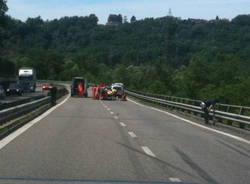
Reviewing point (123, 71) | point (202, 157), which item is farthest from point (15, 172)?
point (123, 71)

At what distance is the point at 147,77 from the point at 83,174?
141 metres

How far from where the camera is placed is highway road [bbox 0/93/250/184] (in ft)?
28.2

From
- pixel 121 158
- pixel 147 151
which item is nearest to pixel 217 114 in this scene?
pixel 147 151

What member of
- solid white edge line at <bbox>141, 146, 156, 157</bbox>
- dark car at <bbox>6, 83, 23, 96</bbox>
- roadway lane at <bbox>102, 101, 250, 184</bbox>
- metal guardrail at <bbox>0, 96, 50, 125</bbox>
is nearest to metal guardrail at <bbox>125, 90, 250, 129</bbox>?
roadway lane at <bbox>102, 101, 250, 184</bbox>

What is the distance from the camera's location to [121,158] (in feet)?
35.3

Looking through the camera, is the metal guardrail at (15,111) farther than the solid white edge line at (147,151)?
Yes

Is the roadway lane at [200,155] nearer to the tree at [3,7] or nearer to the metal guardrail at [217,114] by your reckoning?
the metal guardrail at [217,114]

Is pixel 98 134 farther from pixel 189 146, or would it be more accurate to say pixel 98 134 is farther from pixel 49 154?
pixel 49 154

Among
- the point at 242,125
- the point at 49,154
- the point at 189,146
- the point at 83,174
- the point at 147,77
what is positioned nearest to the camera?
the point at 83,174

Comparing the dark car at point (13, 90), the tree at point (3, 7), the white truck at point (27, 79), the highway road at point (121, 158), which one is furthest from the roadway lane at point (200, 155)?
the tree at point (3, 7)

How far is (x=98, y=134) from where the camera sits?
16.1 m

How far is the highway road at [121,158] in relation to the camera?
28.2ft

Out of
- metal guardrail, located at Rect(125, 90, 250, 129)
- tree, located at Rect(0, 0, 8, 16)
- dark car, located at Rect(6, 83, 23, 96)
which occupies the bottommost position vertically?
dark car, located at Rect(6, 83, 23, 96)

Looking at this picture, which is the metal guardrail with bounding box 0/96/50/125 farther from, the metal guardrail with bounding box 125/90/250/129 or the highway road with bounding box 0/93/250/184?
the metal guardrail with bounding box 125/90/250/129
